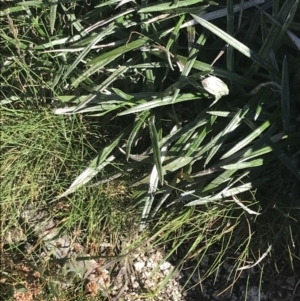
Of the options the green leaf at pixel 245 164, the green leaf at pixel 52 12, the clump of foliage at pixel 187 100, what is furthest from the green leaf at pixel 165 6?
the green leaf at pixel 245 164

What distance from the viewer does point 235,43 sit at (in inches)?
53.5

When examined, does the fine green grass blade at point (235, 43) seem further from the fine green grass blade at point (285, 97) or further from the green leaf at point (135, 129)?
the green leaf at point (135, 129)

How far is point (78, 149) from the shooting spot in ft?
5.41

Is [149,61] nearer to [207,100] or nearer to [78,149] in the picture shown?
[207,100]

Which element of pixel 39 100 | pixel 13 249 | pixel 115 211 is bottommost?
pixel 13 249

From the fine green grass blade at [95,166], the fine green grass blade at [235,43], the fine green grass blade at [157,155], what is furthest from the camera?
the fine green grass blade at [95,166]

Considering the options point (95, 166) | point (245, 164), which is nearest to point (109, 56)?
point (95, 166)

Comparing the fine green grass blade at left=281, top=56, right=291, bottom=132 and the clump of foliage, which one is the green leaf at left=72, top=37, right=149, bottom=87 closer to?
the clump of foliage

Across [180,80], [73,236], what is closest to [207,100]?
[180,80]

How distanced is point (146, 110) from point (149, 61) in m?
0.13

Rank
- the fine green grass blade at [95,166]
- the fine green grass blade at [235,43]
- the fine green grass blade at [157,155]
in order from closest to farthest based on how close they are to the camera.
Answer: the fine green grass blade at [235,43] → the fine green grass blade at [157,155] → the fine green grass blade at [95,166]

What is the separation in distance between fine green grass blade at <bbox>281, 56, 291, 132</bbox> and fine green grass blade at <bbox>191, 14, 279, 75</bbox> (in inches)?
1.5

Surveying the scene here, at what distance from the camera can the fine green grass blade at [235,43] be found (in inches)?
53.2

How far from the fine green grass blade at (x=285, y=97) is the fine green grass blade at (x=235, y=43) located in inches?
1.5
